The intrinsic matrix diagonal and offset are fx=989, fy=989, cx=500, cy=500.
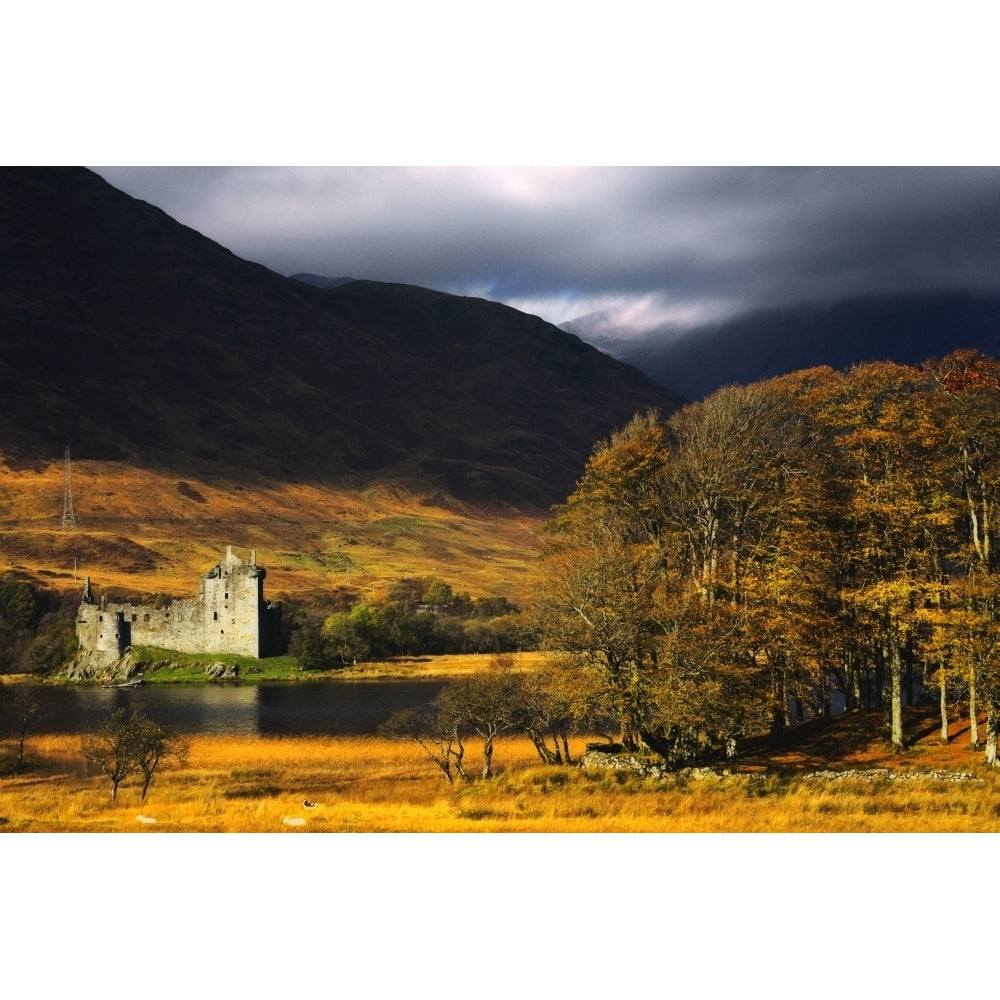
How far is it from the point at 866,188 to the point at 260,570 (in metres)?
81.5

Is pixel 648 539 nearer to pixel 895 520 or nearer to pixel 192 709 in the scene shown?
pixel 895 520

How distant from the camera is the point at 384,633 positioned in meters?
104

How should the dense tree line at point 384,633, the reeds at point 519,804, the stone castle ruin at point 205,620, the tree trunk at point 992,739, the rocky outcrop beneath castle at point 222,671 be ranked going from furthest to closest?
the stone castle ruin at point 205,620 → the dense tree line at point 384,633 → the rocky outcrop beneath castle at point 222,671 → the tree trunk at point 992,739 → the reeds at point 519,804

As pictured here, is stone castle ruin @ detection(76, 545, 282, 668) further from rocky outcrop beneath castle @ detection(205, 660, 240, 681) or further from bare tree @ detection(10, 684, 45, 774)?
bare tree @ detection(10, 684, 45, 774)

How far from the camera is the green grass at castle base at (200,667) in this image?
296ft

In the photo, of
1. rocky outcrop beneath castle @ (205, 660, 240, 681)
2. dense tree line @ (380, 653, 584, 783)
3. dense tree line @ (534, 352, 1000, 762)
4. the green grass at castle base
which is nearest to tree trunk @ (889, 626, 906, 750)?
dense tree line @ (534, 352, 1000, 762)

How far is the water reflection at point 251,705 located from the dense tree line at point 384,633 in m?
11.7

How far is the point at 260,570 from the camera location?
10325 centimetres

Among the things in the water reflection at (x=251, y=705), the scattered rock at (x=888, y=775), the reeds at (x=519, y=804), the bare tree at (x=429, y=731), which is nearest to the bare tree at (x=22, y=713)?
the water reflection at (x=251, y=705)

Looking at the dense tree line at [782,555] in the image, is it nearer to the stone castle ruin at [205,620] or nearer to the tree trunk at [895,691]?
the tree trunk at [895,691]

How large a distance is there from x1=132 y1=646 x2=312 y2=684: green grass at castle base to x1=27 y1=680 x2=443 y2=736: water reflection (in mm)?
3397

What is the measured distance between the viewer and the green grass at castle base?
296 ft

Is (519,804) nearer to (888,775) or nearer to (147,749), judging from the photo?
(888,775)

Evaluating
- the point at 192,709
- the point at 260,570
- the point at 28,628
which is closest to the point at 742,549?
the point at 192,709
